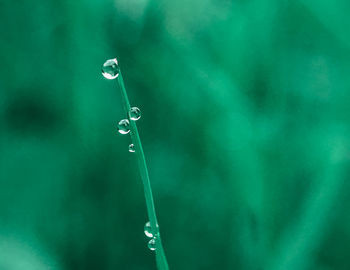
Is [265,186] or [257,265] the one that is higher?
[265,186]

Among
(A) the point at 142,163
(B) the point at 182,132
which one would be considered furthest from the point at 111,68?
(B) the point at 182,132

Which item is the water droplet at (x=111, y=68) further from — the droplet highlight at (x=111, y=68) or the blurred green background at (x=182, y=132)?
the blurred green background at (x=182, y=132)

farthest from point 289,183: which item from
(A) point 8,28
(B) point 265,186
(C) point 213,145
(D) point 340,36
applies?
(A) point 8,28

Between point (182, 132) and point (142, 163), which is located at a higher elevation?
point (182, 132)

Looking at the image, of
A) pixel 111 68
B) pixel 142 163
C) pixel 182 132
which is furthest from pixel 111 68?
pixel 182 132

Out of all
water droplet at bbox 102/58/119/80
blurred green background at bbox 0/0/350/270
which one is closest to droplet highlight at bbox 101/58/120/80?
water droplet at bbox 102/58/119/80

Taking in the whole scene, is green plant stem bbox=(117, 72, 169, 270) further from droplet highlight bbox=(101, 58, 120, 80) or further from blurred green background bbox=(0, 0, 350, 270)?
blurred green background bbox=(0, 0, 350, 270)

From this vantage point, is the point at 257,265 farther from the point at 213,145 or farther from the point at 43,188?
the point at 43,188

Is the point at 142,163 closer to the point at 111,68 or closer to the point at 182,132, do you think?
the point at 111,68

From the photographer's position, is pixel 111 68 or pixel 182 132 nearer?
pixel 111 68
